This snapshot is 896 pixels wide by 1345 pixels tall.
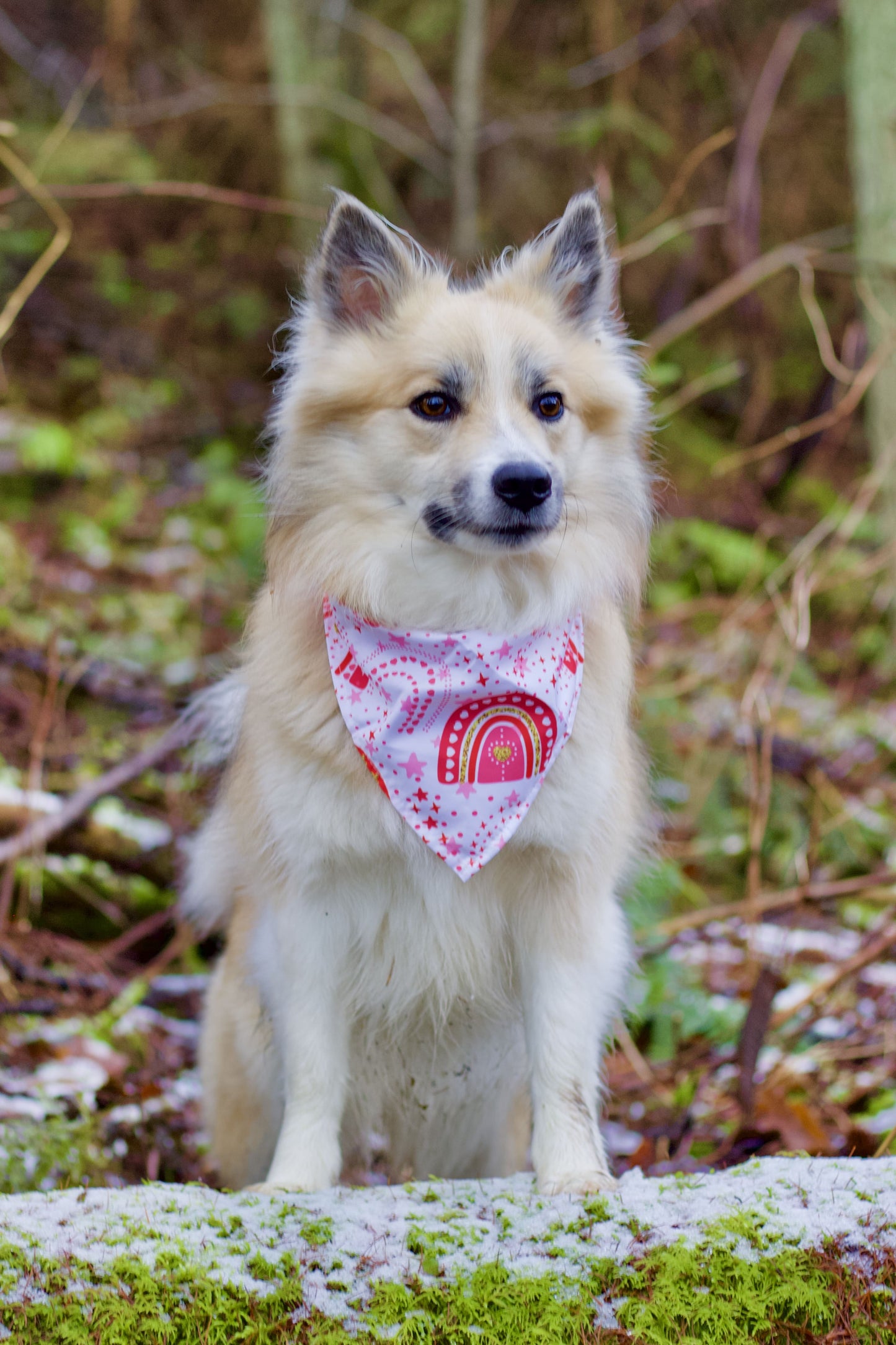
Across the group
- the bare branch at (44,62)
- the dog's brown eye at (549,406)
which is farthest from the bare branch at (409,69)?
the dog's brown eye at (549,406)

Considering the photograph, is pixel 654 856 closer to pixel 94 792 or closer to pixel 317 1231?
pixel 317 1231

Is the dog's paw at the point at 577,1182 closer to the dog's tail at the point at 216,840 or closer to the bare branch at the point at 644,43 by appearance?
the dog's tail at the point at 216,840

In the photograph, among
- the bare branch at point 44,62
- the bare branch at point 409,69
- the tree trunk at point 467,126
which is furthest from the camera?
the bare branch at point 44,62

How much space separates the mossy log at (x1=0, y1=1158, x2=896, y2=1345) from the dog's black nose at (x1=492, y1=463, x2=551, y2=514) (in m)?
1.47

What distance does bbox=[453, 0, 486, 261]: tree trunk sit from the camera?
8.12m

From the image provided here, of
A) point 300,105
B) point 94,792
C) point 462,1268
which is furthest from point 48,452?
point 462,1268

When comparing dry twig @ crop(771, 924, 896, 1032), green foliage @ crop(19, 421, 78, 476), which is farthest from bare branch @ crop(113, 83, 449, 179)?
dry twig @ crop(771, 924, 896, 1032)

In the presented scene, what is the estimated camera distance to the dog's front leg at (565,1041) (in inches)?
102

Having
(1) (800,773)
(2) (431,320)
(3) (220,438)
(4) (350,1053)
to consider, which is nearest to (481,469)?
(2) (431,320)

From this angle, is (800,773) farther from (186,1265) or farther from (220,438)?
(220,438)

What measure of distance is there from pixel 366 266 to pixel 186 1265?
7.51ft

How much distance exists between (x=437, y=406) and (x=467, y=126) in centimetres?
662

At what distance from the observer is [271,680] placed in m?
2.80

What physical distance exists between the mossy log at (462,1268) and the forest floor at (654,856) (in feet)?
2.96
